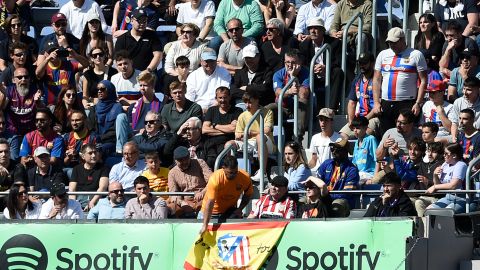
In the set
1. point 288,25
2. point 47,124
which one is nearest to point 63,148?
point 47,124

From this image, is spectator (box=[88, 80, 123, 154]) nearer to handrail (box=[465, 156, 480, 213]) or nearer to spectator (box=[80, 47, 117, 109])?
spectator (box=[80, 47, 117, 109])

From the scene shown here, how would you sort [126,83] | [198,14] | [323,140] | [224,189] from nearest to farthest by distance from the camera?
[224,189] < [323,140] < [126,83] < [198,14]

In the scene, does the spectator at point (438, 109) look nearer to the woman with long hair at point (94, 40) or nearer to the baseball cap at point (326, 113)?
the baseball cap at point (326, 113)

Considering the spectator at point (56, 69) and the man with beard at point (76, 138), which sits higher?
the spectator at point (56, 69)

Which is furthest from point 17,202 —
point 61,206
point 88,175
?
point 88,175

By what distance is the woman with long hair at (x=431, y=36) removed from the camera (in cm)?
2253

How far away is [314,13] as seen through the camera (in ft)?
77.5

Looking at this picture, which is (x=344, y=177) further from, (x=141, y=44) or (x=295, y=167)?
(x=141, y=44)

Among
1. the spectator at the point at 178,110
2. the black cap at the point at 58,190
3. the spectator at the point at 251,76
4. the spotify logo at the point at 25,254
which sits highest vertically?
the spectator at the point at 251,76

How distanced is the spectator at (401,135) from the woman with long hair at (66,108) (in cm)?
453

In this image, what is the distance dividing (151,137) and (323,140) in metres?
2.23

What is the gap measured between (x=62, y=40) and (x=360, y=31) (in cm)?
453

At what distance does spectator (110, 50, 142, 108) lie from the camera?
23.1 metres

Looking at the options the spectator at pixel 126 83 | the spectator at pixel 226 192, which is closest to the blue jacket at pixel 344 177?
the spectator at pixel 226 192
